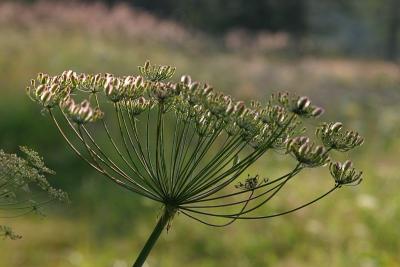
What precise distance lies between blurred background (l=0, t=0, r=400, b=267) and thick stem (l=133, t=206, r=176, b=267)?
0.25 meters

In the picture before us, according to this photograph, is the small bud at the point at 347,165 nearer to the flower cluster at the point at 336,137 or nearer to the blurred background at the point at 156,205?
the flower cluster at the point at 336,137

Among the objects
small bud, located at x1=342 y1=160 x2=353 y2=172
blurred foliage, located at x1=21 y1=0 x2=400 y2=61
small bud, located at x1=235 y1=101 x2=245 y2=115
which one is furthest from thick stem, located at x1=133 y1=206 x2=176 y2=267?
blurred foliage, located at x1=21 y1=0 x2=400 y2=61

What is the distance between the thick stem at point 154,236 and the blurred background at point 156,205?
251mm

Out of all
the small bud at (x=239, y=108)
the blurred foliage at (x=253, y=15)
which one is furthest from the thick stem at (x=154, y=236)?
the blurred foliage at (x=253, y=15)

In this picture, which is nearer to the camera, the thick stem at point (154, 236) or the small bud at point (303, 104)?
the thick stem at point (154, 236)

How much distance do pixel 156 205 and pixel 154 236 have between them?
6833 mm

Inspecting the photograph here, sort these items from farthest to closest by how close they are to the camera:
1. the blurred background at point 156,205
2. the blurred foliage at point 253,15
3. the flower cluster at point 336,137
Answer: the blurred foliage at point 253,15 → the blurred background at point 156,205 → the flower cluster at point 336,137

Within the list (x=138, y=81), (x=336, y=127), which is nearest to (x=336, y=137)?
(x=336, y=127)

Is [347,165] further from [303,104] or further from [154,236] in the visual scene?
[154,236]

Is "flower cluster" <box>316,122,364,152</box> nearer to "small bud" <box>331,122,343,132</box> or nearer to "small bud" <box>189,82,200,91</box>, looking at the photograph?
"small bud" <box>331,122,343,132</box>

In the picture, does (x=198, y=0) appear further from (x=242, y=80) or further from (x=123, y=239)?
(x=123, y=239)

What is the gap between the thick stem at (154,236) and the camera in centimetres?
113

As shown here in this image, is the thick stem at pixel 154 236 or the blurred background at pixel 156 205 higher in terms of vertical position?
the blurred background at pixel 156 205

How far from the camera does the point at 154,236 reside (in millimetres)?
1177
